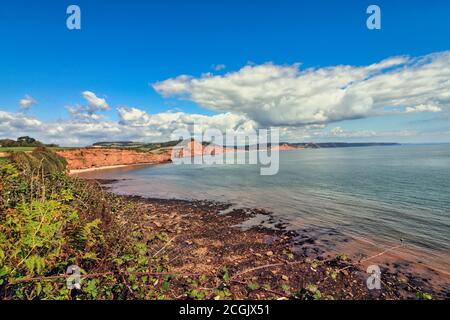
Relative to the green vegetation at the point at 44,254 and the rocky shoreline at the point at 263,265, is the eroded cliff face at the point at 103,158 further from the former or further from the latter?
the green vegetation at the point at 44,254

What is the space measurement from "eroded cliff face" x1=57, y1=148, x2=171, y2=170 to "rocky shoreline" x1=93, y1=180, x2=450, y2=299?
84.7 meters

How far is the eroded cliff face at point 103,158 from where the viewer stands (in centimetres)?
9747

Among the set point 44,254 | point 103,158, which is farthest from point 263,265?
point 103,158

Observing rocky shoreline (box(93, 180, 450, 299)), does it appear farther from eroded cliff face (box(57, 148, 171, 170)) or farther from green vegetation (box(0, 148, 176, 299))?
eroded cliff face (box(57, 148, 171, 170))

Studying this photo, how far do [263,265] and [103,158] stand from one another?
112 m

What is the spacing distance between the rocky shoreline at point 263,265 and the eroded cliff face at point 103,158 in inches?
3336

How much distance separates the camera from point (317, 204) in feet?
91.4

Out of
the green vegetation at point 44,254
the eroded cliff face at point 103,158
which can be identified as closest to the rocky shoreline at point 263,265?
the green vegetation at point 44,254

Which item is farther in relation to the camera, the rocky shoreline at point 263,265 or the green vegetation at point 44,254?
the rocky shoreline at point 263,265

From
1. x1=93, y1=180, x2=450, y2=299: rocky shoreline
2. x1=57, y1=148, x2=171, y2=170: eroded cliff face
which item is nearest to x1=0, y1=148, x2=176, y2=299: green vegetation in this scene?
x1=93, y1=180, x2=450, y2=299: rocky shoreline

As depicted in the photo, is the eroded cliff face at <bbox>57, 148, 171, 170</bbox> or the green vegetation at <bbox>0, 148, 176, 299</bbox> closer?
the green vegetation at <bbox>0, 148, 176, 299</bbox>

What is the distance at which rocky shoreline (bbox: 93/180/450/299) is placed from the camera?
30.2 ft

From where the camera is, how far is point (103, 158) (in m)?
110
